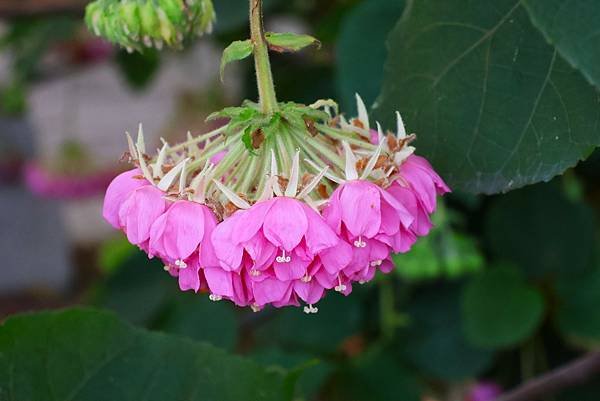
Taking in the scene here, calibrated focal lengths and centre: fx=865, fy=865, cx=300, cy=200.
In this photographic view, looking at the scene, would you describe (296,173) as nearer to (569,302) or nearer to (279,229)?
(279,229)

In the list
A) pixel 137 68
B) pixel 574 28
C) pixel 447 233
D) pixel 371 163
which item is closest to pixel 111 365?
pixel 371 163

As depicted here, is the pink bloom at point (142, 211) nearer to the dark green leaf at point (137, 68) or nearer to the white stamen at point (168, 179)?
the white stamen at point (168, 179)

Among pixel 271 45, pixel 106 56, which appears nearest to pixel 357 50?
pixel 271 45

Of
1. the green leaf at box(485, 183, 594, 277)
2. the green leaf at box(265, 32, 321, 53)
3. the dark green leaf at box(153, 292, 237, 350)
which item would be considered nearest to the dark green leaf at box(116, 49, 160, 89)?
the dark green leaf at box(153, 292, 237, 350)

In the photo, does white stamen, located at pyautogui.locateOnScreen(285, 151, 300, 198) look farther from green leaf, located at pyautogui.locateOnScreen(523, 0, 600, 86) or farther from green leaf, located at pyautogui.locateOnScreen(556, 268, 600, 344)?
green leaf, located at pyautogui.locateOnScreen(556, 268, 600, 344)

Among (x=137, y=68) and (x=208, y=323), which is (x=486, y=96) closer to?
(x=208, y=323)
